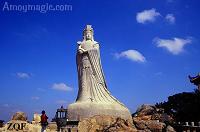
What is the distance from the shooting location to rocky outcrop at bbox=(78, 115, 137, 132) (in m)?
12.0

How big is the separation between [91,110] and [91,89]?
157 centimetres

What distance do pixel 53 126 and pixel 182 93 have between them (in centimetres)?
1893

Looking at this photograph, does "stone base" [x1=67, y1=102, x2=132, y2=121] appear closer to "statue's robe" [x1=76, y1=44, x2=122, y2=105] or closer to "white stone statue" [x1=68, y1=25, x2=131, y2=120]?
"white stone statue" [x1=68, y1=25, x2=131, y2=120]

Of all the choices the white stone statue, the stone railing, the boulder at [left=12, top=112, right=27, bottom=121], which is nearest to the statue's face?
the white stone statue

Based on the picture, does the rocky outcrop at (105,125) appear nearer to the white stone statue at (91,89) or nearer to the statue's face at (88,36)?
the white stone statue at (91,89)

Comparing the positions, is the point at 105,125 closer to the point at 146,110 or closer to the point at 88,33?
the point at 146,110

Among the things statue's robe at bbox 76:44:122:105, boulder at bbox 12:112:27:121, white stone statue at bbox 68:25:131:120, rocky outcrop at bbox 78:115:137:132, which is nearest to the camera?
rocky outcrop at bbox 78:115:137:132

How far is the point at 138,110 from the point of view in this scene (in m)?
17.2

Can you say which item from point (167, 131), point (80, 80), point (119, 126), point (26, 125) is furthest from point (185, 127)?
point (26, 125)

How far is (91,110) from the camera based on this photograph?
14.3m

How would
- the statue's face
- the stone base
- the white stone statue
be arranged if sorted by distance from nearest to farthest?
the stone base, the white stone statue, the statue's face

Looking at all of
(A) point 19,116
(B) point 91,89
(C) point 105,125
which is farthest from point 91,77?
(A) point 19,116

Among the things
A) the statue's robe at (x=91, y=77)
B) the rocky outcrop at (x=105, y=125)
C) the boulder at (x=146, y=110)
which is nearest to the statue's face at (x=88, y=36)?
the statue's robe at (x=91, y=77)

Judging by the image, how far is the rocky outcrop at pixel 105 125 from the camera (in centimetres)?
1202
